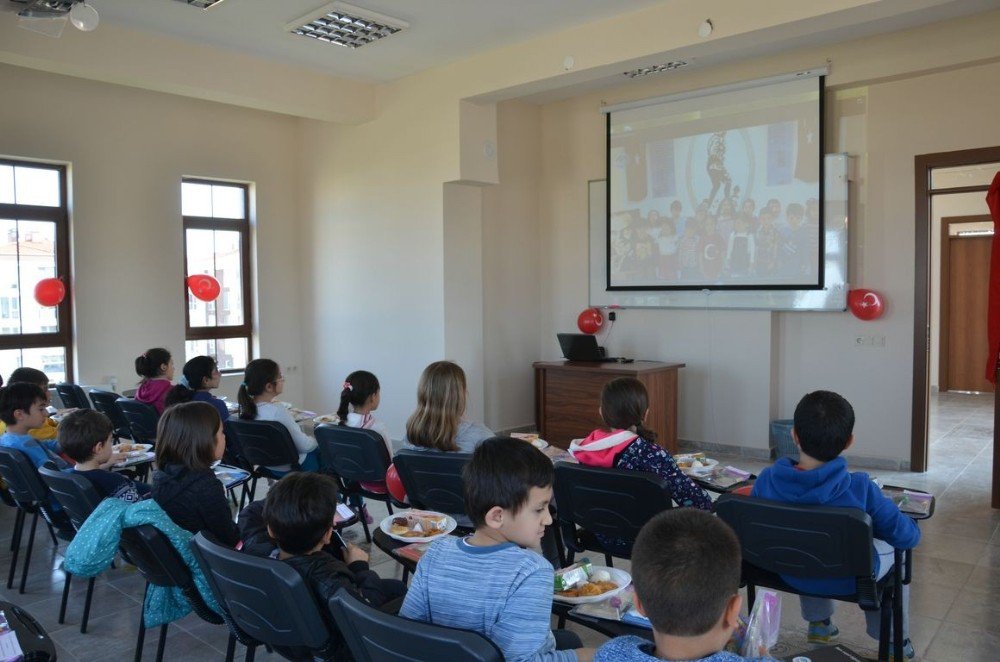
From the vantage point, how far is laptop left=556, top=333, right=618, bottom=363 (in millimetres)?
7047

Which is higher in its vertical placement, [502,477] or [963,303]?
[963,303]

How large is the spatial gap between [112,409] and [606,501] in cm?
392

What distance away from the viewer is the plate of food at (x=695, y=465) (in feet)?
10.6

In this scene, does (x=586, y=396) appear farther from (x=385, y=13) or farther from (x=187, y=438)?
(x=187, y=438)

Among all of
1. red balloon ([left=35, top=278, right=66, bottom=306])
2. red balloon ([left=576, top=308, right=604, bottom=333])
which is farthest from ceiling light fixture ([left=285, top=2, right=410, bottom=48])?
red balloon ([left=576, top=308, right=604, bottom=333])

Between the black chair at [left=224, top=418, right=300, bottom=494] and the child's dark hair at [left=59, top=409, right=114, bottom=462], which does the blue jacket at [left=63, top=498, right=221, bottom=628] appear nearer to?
the child's dark hair at [left=59, top=409, right=114, bottom=462]

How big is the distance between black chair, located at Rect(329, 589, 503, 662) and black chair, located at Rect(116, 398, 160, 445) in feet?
11.7

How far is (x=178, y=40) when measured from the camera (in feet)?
19.1

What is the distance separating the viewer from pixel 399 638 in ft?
4.97

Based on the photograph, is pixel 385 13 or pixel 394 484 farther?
pixel 385 13

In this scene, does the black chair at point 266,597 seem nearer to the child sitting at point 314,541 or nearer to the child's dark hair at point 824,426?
the child sitting at point 314,541

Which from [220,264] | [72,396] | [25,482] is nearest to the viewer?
[25,482]

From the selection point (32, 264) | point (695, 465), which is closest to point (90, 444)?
point (695, 465)

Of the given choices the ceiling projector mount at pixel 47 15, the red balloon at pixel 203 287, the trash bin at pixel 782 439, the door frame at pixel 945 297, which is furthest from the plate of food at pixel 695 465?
the door frame at pixel 945 297
